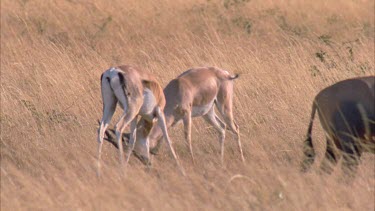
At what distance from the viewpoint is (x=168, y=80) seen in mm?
10836

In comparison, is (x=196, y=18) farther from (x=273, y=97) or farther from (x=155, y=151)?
(x=155, y=151)

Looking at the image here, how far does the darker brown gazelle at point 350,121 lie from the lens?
681 centimetres

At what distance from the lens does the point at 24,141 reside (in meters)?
8.48

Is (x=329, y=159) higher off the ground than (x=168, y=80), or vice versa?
(x=329, y=159)

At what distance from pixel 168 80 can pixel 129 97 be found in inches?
124

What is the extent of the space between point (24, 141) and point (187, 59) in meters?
3.80

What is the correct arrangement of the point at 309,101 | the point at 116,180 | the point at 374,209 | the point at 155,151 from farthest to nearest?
the point at 309,101
the point at 155,151
the point at 116,180
the point at 374,209

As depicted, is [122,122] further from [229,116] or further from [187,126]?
[229,116]

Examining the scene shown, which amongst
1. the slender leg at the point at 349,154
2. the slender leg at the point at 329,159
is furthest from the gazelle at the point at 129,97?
the slender leg at the point at 349,154

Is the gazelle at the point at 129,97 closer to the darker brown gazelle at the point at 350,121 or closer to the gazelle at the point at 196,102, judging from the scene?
the gazelle at the point at 196,102

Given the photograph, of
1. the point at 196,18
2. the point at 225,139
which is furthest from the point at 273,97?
the point at 196,18

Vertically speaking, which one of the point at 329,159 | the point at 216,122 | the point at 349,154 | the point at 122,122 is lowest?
the point at 216,122

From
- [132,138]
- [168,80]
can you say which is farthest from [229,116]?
[168,80]

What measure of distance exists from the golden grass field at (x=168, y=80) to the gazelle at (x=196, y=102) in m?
0.17
